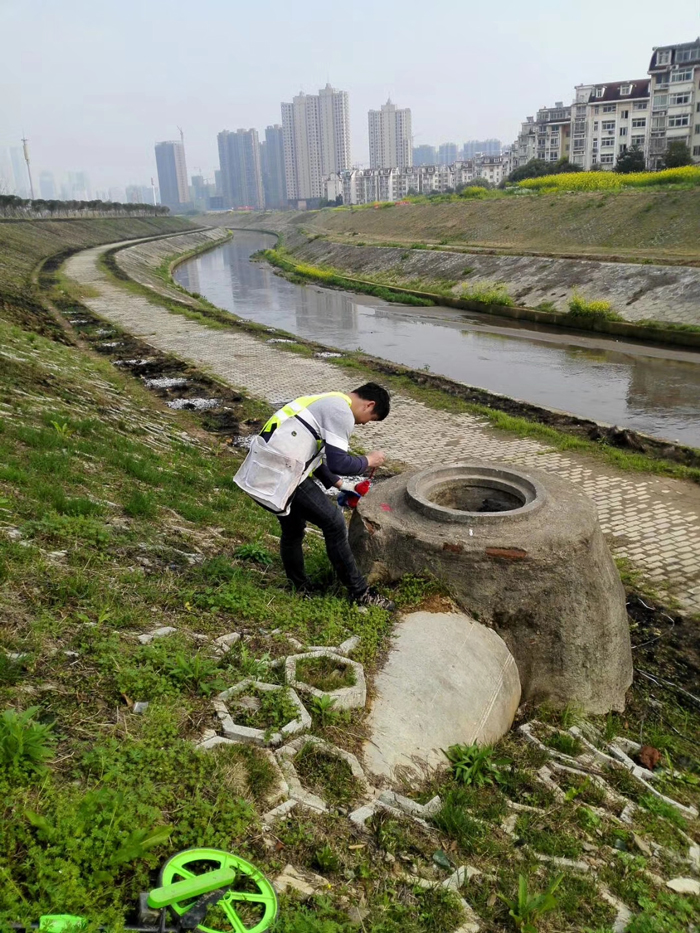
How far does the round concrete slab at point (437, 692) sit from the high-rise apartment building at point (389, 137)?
20189cm

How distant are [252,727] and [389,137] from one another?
209 metres

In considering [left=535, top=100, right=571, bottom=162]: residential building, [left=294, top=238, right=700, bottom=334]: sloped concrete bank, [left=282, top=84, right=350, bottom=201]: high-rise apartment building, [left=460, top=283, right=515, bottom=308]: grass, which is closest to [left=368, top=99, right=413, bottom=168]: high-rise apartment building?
[left=282, top=84, right=350, bottom=201]: high-rise apartment building

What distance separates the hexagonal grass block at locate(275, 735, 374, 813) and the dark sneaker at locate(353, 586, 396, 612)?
55.5 inches

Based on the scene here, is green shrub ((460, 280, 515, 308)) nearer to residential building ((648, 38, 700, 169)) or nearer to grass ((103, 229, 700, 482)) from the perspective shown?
grass ((103, 229, 700, 482))

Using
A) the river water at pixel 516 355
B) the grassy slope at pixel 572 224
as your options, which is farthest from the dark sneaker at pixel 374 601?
the grassy slope at pixel 572 224

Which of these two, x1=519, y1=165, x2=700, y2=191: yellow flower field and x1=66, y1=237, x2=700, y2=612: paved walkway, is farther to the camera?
x1=519, y1=165, x2=700, y2=191: yellow flower field

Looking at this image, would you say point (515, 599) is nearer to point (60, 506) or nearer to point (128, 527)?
point (128, 527)

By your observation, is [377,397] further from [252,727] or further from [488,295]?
[488,295]

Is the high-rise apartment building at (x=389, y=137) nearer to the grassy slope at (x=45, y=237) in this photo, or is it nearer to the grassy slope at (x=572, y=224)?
the grassy slope at (x=45, y=237)

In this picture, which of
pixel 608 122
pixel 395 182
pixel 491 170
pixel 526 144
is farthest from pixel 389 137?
pixel 608 122

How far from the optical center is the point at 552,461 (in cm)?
1044

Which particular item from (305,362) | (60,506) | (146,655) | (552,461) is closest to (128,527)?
(60,506)

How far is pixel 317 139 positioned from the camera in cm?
17688

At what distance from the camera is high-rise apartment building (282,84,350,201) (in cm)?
17550
